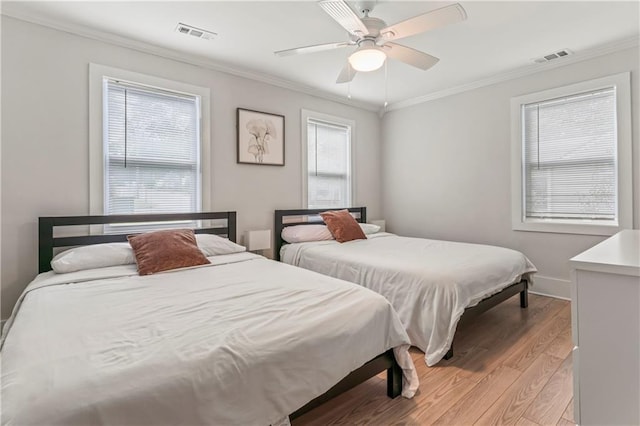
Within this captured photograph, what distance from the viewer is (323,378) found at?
1390 millimetres

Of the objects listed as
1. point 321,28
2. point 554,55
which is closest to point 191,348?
point 321,28

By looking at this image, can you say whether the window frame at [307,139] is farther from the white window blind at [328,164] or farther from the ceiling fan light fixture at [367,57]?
the ceiling fan light fixture at [367,57]

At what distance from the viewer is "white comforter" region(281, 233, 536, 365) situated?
7.28 ft

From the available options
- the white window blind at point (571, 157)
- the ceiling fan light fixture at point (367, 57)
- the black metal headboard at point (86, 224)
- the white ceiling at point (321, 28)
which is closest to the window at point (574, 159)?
the white window blind at point (571, 157)

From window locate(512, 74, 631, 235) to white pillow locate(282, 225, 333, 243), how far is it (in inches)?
89.8

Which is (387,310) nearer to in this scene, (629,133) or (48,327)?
(48,327)

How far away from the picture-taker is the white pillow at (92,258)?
2.28 metres

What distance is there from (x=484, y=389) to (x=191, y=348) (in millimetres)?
1719

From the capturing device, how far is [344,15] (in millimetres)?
1952

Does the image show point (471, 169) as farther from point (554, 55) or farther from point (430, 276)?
point (430, 276)

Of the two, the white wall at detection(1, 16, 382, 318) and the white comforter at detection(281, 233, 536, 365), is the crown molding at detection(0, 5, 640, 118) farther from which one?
the white comforter at detection(281, 233, 536, 365)

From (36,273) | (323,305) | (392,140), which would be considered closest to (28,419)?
(323,305)

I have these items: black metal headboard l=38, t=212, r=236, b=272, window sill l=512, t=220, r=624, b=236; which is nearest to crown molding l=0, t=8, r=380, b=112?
black metal headboard l=38, t=212, r=236, b=272

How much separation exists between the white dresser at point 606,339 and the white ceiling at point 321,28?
220cm
